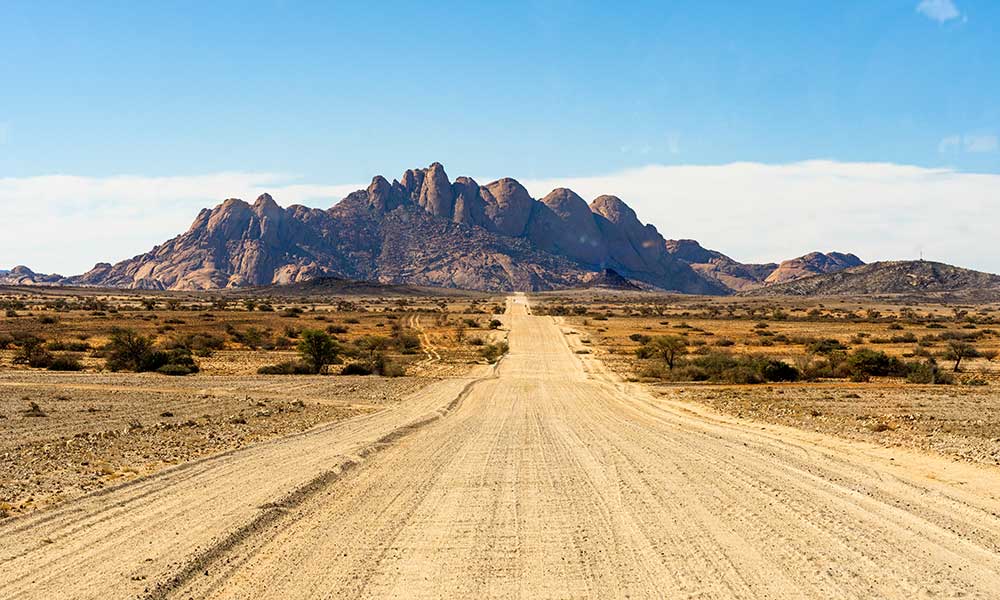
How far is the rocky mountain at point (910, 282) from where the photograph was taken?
170500 millimetres

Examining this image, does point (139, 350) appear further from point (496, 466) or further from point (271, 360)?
point (496, 466)

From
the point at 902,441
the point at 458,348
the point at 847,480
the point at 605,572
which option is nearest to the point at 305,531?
the point at 605,572

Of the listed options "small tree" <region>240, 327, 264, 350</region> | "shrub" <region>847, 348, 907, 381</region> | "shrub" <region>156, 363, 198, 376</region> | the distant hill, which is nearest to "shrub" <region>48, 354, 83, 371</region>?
"shrub" <region>156, 363, 198, 376</region>

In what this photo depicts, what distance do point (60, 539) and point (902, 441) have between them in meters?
16.2

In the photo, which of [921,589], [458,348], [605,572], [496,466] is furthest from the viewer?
[458,348]

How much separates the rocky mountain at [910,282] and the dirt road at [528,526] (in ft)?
571

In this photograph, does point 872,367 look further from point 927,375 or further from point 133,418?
point 133,418

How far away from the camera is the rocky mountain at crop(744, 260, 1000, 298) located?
559 feet

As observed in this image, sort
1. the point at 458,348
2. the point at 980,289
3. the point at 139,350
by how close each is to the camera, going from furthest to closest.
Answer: the point at 980,289, the point at 458,348, the point at 139,350

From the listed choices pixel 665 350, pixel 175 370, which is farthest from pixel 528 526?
pixel 665 350

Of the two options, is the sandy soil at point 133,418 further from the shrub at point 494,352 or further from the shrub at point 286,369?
the shrub at point 494,352

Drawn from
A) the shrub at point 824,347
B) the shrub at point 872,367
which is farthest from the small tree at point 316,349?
the shrub at point 824,347

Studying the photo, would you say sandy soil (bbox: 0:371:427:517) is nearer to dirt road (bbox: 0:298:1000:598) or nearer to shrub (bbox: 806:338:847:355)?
dirt road (bbox: 0:298:1000:598)

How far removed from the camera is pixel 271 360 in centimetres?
4403
